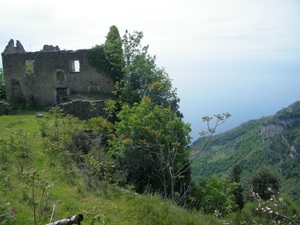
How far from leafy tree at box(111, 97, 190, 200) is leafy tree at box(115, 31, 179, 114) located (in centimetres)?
305

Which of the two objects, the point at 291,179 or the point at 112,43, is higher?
the point at 112,43

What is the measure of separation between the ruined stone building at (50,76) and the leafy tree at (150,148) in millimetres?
7235

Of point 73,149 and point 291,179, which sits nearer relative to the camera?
point 73,149

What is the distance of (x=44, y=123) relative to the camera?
43.9 feet

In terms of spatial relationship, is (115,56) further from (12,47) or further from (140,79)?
(12,47)

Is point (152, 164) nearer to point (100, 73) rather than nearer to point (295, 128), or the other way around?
point (100, 73)

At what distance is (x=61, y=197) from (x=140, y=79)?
12.9 metres

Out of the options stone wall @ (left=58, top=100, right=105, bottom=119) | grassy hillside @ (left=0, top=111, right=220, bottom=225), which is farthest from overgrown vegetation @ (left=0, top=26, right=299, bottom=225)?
stone wall @ (left=58, top=100, right=105, bottom=119)

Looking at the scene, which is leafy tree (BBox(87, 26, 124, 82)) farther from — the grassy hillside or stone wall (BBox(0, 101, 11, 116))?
the grassy hillside

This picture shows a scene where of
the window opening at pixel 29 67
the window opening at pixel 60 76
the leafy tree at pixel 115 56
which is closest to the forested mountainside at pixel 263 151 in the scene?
the leafy tree at pixel 115 56

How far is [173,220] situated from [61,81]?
17.7 m

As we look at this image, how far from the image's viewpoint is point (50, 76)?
22531 millimetres

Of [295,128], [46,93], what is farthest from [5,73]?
[295,128]

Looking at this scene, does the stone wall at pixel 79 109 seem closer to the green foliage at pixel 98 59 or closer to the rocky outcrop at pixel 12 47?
the green foliage at pixel 98 59
